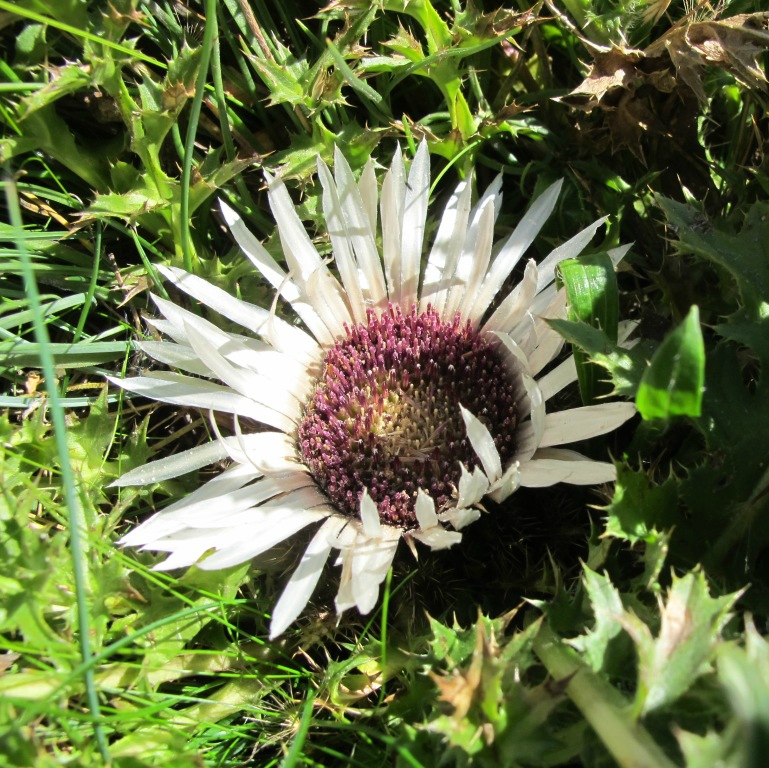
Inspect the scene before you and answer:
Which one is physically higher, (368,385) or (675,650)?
(368,385)

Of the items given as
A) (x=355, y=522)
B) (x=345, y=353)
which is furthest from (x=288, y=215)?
(x=355, y=522)

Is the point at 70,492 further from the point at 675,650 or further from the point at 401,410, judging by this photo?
the point at 675,650

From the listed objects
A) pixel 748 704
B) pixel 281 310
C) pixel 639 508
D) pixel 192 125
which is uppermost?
pixel 192 125

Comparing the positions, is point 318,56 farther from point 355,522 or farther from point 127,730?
point 127,730

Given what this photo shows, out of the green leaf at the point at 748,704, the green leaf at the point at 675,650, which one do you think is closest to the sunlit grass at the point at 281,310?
the green leaf at the point at 675,650

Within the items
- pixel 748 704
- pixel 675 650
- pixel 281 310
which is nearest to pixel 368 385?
pixel 281 310

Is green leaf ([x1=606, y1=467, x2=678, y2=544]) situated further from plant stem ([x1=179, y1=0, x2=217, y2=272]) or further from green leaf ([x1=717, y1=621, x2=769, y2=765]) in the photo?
plant stem ([x1=179, y1=0, x2=217, y2=272])

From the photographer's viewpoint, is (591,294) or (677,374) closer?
(677,374)
